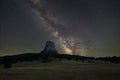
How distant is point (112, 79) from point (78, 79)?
6.61 meters

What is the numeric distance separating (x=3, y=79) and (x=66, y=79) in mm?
13434

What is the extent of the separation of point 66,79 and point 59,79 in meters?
1.42

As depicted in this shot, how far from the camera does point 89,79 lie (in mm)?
39406

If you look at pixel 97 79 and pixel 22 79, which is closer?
pixel 97 79

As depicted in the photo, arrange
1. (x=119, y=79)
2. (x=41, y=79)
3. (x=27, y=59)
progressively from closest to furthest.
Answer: (x=119, y=79) < (x=41, y=79) < (x=27, y=59)

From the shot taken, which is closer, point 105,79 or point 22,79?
point 105,79

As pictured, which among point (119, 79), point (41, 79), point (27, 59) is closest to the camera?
point (119, 79)

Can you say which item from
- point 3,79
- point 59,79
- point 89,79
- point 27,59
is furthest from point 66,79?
point 27,59

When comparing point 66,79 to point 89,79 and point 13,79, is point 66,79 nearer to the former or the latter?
point 89,79

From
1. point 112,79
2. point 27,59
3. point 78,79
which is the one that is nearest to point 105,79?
point 112,79

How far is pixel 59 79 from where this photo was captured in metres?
40.3

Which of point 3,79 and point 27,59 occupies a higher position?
point 27,59

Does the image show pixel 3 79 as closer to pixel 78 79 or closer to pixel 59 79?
pixel 59 79

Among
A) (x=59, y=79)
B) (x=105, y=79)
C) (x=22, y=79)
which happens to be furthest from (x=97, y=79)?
(x=22, y=79)
